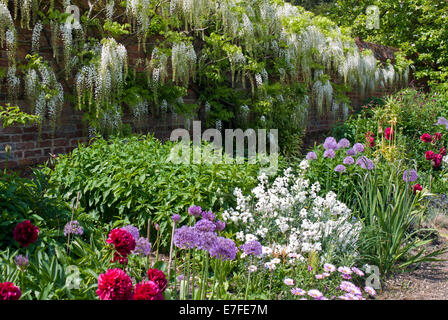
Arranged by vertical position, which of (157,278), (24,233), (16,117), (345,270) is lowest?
(345,270)

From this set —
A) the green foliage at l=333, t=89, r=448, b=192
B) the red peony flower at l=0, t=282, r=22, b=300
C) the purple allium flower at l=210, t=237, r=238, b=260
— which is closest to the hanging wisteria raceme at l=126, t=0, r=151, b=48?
the purple allium flower at l=210, t=237, r=238, b=260

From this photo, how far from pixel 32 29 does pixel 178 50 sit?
134cm

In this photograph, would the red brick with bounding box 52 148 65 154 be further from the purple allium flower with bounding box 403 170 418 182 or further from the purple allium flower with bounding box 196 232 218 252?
the purple allium flower with bounding box 403 170 418 182

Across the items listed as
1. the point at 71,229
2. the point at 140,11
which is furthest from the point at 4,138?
the point at 71,229

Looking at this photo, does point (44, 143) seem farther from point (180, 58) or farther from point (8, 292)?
point (8, 292)

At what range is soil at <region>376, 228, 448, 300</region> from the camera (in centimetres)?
273

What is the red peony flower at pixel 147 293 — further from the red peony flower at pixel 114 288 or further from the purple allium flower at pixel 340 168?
the purple allium flower at pixel 340 168

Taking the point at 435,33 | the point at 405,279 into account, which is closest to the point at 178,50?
the point at 405,279

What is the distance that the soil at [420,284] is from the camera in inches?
107

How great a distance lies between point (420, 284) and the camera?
2916mm

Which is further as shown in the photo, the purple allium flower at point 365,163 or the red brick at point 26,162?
the red brick at point 26,162

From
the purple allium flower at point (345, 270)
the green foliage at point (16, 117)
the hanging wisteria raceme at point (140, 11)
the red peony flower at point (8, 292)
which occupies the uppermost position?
the hanging wisteria raceme at point (140, 11)

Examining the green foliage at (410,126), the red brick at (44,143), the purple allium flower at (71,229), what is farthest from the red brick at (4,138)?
the green foliage at (410,126)

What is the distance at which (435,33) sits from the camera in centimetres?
989
